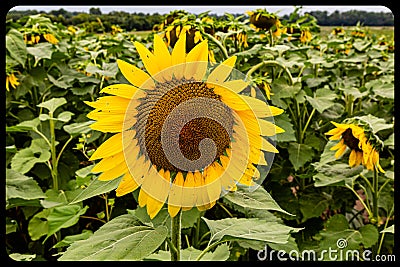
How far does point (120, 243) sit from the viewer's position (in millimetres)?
552

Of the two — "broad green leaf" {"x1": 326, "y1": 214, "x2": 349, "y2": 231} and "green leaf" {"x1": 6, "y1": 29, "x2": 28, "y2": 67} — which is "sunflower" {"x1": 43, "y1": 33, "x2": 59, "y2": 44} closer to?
"green leaf" {"x1": 6, "y1": 29, "x2": 28, "y2": 67}

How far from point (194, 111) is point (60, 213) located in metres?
0.58

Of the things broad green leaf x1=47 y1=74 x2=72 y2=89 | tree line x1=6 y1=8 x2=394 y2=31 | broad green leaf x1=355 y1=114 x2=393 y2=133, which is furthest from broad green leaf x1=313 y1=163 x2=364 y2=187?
broad green leaf x1=47 y1=74 x2=72 y2=89

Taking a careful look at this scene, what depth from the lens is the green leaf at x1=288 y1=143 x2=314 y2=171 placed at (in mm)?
1362

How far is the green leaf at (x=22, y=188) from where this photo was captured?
1114 mm

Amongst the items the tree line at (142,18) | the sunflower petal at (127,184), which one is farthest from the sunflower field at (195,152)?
the tree line at (142,18)

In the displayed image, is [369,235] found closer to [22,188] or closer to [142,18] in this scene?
[22,188]

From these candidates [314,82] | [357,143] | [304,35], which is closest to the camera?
[357,143]

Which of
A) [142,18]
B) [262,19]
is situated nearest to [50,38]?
[142,18]

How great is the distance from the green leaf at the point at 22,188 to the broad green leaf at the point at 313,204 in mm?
686

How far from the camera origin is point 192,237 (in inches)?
45.2

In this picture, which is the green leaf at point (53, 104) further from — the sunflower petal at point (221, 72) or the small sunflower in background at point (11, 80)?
the sunflower petal at point (221, 72)

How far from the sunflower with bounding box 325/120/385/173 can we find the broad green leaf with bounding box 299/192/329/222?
318 mm

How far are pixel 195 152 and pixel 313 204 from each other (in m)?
0.95
